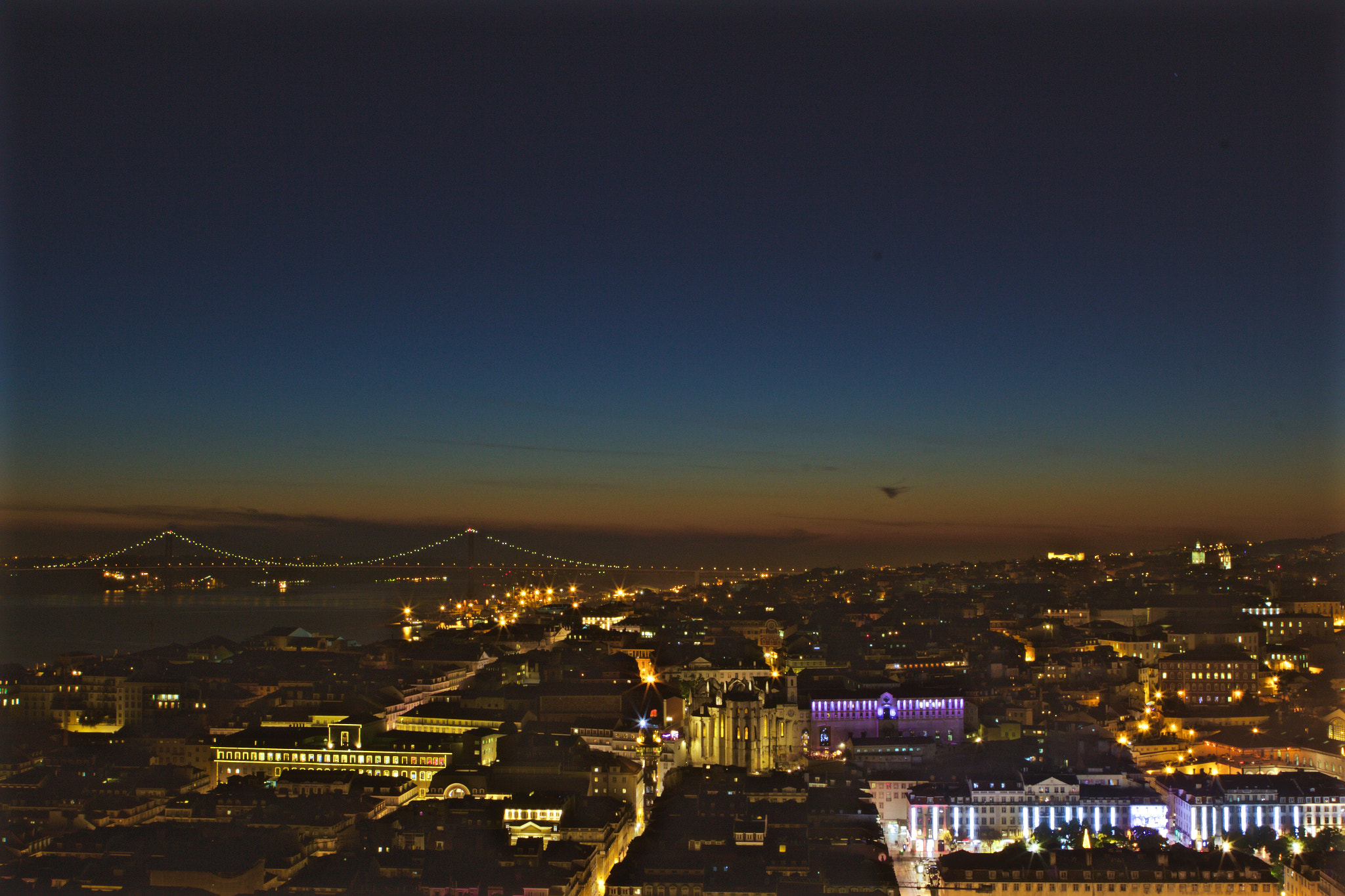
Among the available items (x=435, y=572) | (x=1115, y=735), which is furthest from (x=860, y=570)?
(x=1115, y=735)

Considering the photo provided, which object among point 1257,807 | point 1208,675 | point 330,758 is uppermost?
point 1208,675

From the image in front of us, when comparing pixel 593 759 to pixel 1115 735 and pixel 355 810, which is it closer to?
pixel 355 810

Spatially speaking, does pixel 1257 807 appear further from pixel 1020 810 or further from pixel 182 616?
pixel 182 616

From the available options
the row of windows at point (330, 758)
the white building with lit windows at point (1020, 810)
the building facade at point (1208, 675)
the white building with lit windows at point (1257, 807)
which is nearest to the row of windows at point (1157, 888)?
the white building with lit windows at point (1257, 807)

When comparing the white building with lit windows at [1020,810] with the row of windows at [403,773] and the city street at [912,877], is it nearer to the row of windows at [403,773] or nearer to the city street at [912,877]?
the city street at [912,877]

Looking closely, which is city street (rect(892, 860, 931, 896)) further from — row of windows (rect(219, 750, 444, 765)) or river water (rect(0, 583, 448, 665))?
river water (rect(0, 583, 448, 665))

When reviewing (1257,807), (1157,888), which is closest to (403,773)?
(1157,888)
